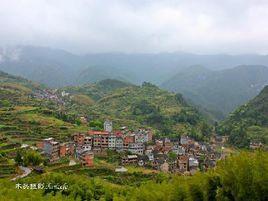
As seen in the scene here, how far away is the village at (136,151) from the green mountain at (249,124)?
41.4 feet

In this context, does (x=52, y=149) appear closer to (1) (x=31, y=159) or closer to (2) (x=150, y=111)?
(1) (x=31, y=159)

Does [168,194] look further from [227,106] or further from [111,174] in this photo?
[227,106]

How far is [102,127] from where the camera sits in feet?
229

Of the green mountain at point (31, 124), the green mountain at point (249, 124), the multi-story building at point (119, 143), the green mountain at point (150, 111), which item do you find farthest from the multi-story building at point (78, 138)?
the green mountain at point (249, 124)

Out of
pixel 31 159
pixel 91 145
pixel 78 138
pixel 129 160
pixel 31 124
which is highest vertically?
pixel 31 124

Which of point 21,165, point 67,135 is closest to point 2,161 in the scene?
point 21,165

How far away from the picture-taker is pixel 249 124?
88.8m

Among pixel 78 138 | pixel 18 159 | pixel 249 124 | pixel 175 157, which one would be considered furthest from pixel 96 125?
pixel 249 124

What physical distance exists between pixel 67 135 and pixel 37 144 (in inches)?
243

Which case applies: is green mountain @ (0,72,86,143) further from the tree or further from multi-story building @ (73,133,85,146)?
the tree

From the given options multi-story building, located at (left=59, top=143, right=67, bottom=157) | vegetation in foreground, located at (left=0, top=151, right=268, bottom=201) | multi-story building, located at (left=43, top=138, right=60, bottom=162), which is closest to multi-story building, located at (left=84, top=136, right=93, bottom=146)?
multi-story building, located at (left=59, top=143, right=67, bottom=157)

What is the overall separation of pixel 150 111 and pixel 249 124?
21417 mm

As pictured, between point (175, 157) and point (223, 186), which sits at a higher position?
point (223, 186)

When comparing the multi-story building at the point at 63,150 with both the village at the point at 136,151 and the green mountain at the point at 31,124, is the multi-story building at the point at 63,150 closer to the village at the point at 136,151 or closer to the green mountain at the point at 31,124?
the village at the point at 136,151
